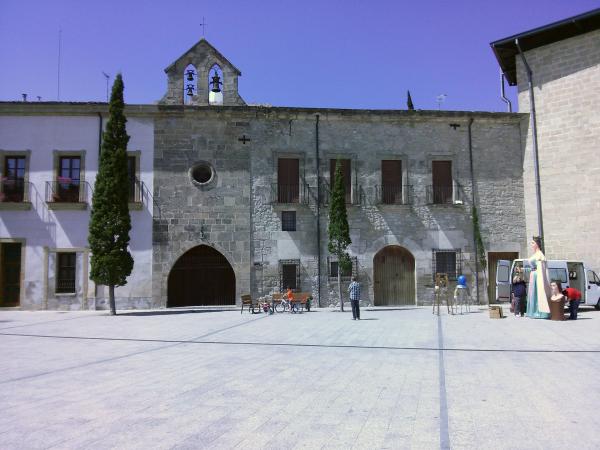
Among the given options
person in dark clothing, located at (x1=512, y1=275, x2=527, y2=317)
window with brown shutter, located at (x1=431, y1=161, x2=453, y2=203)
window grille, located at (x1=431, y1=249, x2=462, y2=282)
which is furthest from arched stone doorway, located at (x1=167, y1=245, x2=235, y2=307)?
person in dark clothing, located at (x1=512, y1=275, x2=527, y2=317)

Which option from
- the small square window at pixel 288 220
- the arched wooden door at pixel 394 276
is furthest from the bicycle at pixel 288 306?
the arched wooden door at pixel 394 276

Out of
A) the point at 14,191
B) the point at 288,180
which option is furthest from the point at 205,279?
the point at 14,191

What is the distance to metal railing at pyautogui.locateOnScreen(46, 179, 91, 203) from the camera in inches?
756

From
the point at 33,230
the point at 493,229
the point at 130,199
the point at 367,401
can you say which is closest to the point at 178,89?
the point at 130,199

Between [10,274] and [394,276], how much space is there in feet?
47.7

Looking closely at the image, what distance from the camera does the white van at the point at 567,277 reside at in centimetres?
1717

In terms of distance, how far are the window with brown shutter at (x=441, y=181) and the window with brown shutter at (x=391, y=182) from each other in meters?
1.36

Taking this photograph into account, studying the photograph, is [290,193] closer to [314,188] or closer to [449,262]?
[314,188]

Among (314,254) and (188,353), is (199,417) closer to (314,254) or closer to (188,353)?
(188,353)

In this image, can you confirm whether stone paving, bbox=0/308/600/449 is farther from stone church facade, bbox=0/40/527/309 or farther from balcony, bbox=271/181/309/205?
balcony, bbox=271/181/309/205

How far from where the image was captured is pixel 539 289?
14320 mm

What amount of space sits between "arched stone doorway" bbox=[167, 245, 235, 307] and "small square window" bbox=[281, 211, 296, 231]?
8.64 ft

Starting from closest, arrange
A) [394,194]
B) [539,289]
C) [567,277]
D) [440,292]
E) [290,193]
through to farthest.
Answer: [539,289], [567,277], [440,292], [290,193], [394,194]

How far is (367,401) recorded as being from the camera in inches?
210
